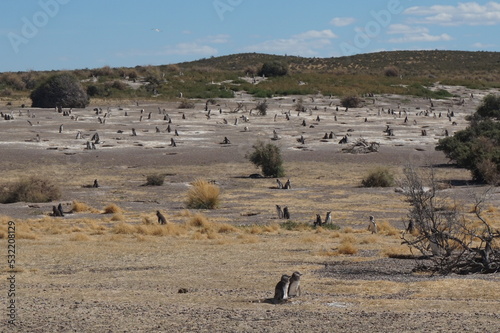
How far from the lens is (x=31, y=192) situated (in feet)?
99.7

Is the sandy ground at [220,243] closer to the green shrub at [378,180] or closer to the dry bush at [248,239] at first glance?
the dry bush at [248,239]

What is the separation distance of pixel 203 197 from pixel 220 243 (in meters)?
8.12

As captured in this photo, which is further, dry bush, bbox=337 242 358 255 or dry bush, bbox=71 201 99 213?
dry bush, bbox=71 201 99 213

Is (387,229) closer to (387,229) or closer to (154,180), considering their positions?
(387,229)

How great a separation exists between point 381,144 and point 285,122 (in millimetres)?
11339

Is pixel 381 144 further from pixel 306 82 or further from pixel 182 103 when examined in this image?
pixel 306 82

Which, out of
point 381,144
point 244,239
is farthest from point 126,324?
point 381,144

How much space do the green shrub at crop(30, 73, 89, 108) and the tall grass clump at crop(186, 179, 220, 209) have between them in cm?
3661

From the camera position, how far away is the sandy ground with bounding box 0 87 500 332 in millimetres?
11938

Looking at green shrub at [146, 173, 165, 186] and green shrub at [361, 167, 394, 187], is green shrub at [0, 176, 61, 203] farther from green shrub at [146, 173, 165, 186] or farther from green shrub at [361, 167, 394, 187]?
green shrub at [361, 167, 394, 187]

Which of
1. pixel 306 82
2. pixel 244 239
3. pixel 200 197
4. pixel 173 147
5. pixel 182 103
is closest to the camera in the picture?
pixel 244 239

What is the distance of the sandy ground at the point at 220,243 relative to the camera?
39.2 feet

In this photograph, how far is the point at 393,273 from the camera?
1605 centimetres

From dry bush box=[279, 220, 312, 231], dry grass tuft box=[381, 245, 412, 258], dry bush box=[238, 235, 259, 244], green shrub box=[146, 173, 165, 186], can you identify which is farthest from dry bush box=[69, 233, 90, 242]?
green shrub box=[146, 173, 165, 186]
